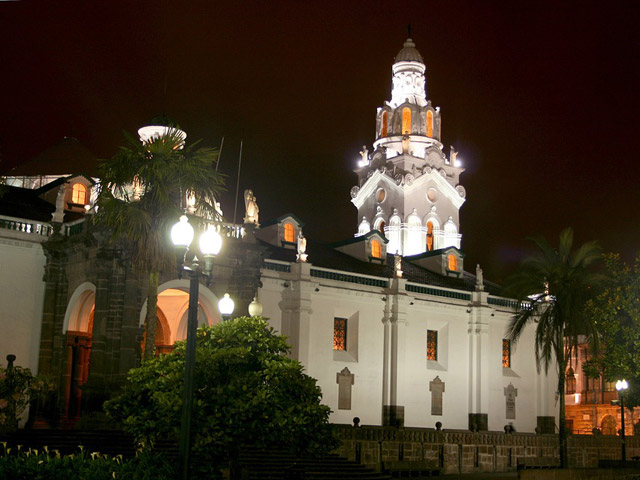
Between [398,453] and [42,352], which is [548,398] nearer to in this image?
[398,453]

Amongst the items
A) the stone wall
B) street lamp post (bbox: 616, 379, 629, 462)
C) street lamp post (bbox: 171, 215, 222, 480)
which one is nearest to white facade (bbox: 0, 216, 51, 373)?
the stone wall

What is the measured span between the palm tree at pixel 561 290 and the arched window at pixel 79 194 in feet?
64.8

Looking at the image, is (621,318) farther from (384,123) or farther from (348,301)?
(384,123)

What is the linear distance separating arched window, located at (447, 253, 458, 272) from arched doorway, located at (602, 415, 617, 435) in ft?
94.2

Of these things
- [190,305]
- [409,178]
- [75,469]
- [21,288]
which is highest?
[409,178]

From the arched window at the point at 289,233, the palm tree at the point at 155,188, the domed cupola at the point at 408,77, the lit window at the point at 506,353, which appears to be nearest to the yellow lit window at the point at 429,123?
the domed cupola at the point at 408,77

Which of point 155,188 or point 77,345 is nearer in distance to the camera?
point 155,188

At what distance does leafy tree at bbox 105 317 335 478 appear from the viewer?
64.7 ft

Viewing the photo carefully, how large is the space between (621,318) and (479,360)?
1843 centimetres

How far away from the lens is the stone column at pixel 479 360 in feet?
160

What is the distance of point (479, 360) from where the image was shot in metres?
49.5

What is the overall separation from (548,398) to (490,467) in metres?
14.5

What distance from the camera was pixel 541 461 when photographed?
137 ft

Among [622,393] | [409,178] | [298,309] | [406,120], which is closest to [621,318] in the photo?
[622,393]
